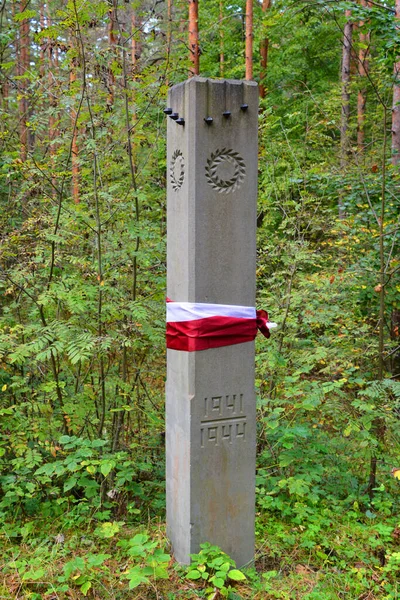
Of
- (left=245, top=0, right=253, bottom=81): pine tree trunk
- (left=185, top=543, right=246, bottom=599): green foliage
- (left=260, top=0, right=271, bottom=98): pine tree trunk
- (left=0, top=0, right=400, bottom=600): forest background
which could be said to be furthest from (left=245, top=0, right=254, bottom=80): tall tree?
(left=185, top=543, right=246, bottom=599): green foliage

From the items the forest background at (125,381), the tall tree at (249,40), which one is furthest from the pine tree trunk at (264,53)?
the forest background at (125,381)

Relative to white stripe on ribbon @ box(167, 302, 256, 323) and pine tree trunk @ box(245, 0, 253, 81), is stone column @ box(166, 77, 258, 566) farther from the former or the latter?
pine tree trunk @ box(245, 0, 253, 81)

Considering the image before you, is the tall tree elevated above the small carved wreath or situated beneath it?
elevated above

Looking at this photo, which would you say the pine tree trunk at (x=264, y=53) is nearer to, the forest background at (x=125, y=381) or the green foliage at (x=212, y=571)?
the forest background at (x=125, y=381)

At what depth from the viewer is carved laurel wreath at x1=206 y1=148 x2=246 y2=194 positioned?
110 inches

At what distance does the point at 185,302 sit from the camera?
286 centimetres

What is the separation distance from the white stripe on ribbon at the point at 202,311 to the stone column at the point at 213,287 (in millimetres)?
38

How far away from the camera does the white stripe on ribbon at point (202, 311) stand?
2814 millimetres

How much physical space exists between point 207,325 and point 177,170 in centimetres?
96

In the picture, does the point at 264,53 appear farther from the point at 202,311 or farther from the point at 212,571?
the point at 212,571

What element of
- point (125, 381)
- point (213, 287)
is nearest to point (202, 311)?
point (213, 287)

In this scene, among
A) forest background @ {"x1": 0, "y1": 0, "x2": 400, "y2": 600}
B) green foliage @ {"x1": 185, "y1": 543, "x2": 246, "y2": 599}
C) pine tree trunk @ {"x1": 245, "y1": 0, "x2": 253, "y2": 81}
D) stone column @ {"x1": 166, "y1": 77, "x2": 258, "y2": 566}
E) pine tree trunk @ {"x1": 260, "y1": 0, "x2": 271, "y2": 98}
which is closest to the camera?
green foliage @ {"x1": 185, "y1": 543, "x2": 246, "y2": 599}

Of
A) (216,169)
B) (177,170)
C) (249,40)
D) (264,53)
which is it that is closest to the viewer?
(216,169)

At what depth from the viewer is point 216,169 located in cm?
279
